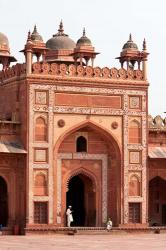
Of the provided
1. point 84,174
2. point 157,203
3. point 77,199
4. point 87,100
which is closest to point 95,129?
point 87,100

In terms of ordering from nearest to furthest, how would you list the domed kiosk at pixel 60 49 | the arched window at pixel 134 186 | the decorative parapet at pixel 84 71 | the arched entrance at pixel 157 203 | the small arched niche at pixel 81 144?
1. the decorative parapet at pixel 84 71
2. the small arched niche at pixel 81 144
3. the arched window at pixel 134 186
4. the arched entrance at pixel 157 203
5. the domed kiosk at pixel 60 49

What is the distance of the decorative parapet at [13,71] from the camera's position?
31.3 metres

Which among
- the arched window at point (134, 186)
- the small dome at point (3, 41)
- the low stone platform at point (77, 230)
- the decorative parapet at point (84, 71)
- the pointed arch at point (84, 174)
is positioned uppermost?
the small dome at point (3, 41)

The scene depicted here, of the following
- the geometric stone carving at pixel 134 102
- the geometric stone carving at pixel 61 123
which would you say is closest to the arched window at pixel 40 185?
the geometric stone carving at pixel 61 123

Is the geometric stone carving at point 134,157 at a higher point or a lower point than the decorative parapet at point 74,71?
lower

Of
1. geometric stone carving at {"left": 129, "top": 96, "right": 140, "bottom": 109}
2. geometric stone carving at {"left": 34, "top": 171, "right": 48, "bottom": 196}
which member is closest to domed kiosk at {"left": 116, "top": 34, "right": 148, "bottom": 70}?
geometric stone carving at {"left": 129, "top": 96, "right": 140, "bottom": 109}

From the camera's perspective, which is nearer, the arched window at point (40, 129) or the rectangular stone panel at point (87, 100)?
the arched window at point (40, 129)

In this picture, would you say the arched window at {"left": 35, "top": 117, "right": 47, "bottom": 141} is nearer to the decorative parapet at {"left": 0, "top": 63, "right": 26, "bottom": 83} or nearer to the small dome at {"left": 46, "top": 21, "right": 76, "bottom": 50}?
the decorative parapet at {"left": 0, "top": 63, "right": 26, "bottom": 83}

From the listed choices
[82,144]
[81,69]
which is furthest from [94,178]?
[81,69]

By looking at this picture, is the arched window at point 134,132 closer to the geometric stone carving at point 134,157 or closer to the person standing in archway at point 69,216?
the geometric stone carving at point 134,157

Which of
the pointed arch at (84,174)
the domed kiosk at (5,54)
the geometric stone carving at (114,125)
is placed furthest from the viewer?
the domed kiosk at (5,54)

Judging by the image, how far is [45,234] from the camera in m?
30.3

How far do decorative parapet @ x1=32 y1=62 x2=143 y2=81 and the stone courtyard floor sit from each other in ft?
18.6

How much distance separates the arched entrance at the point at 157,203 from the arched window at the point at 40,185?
518 centimetres
